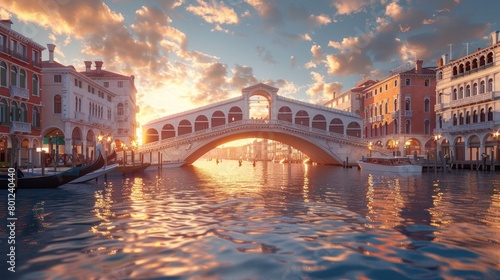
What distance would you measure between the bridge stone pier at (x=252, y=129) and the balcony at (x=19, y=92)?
42.6 feet

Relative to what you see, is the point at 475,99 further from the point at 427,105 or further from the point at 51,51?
the point at 51,51

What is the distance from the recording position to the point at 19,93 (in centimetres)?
2206

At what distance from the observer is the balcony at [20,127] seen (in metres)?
21.5

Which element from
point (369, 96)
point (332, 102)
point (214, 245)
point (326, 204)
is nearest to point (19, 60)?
point (326, 204)

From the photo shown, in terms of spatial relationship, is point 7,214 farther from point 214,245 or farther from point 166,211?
point 214,245

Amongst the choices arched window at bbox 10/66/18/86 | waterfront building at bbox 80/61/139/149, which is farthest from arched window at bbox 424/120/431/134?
arched window at bbox 10/66/18/86

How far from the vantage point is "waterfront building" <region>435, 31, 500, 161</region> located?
2831 centimetres

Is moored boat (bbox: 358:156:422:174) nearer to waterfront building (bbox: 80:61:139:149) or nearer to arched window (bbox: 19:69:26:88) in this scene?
arched window (bbox: 19:69:26:88)

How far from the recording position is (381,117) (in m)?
42.8

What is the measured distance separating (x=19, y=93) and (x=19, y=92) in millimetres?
57

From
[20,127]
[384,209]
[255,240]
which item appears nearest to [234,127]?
[20,127]

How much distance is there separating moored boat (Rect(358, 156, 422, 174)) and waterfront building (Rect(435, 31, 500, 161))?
5.74m

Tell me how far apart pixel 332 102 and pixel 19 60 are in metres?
48.5

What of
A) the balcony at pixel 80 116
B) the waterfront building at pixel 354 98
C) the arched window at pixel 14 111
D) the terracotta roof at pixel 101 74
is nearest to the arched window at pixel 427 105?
the waterfront building at pixel 354 98
